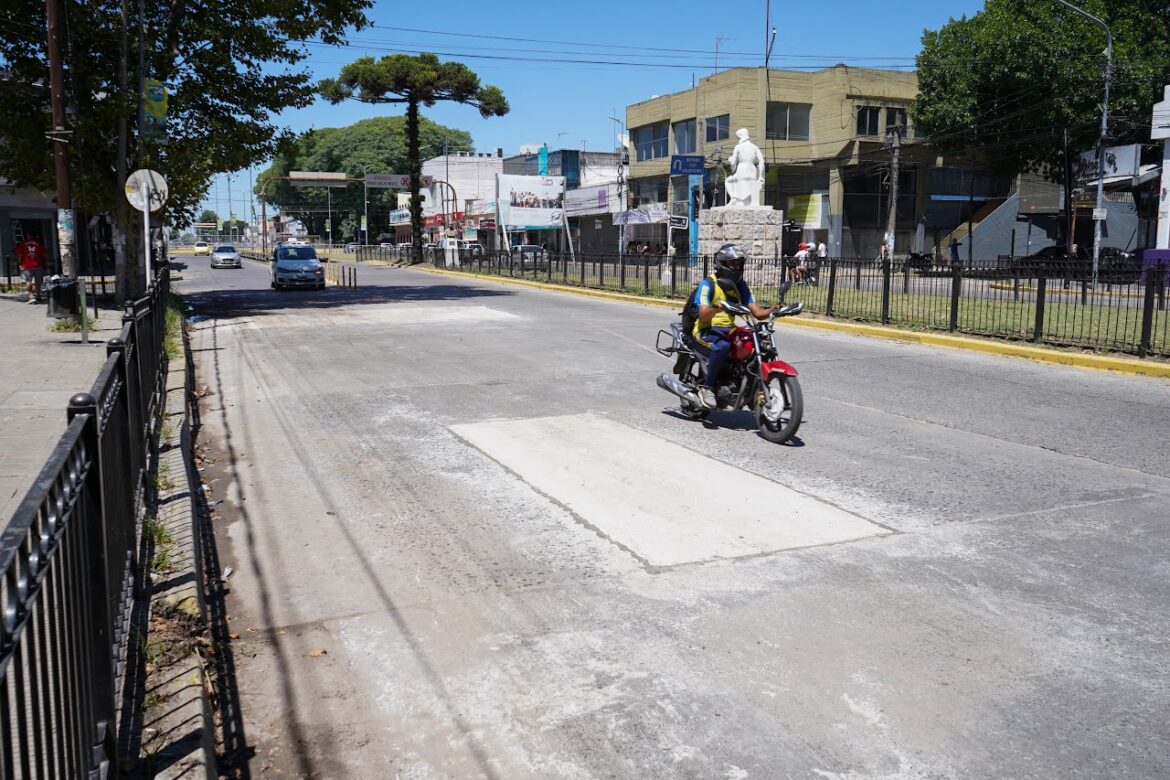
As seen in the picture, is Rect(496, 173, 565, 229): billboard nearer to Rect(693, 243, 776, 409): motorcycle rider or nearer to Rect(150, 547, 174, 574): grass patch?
Rect(693, 243, 776, 409): motorcycle rider

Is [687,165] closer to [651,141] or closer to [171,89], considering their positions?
[171,89]

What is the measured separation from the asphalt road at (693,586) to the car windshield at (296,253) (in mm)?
23583

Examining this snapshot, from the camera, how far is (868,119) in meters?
53.8

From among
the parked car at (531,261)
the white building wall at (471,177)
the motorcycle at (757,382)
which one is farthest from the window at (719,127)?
the white building wall at (471,177)

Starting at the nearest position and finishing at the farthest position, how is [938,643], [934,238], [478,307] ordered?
[938,643] → [478,307] → [934,238]

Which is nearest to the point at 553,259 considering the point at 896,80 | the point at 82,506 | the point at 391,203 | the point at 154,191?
the point at 154,191

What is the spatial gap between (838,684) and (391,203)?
11393 centimetres

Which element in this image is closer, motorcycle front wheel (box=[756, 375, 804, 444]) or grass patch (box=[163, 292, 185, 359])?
motorcycle front wheel (box=[756, 375, 804, 444])

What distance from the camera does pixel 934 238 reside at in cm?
5781

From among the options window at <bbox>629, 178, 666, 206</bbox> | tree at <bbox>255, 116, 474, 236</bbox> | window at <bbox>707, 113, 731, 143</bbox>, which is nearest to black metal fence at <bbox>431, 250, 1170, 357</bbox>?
window at <bbox>707, 113, 731, 143</bbox>

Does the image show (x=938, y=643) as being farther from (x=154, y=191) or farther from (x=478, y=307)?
(x=478, y=307)

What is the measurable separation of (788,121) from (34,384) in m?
49.1

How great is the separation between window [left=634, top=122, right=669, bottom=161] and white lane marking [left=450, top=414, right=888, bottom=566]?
54.3m

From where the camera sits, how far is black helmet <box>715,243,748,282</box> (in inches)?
352
